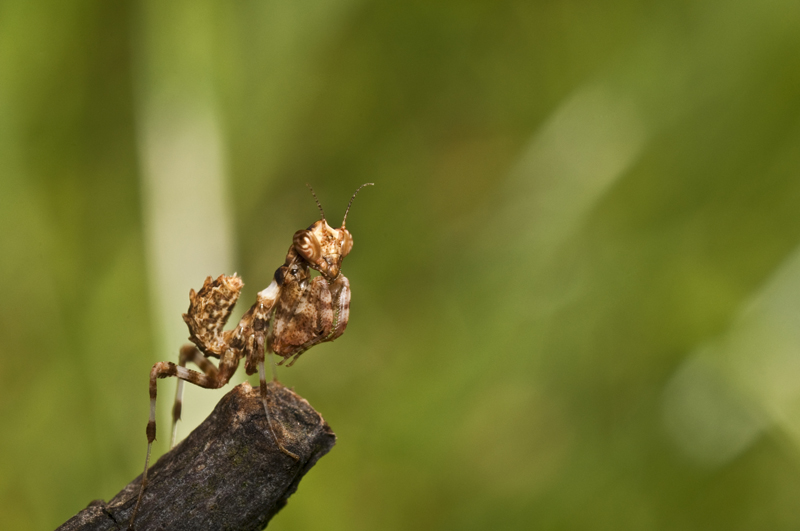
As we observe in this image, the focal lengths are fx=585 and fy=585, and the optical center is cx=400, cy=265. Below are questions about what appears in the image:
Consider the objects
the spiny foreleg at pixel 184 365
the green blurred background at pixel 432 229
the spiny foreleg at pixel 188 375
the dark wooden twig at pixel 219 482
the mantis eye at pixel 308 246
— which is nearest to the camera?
the dark wooden twig at pixel 219 482

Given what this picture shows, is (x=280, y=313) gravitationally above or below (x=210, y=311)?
above

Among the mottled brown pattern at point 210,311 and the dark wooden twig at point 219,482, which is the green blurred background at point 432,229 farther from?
the dark wooden twig at point 219,482

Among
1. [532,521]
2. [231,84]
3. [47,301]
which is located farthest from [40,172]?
[532,521]

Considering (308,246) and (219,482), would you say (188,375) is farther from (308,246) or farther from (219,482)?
(219,482)

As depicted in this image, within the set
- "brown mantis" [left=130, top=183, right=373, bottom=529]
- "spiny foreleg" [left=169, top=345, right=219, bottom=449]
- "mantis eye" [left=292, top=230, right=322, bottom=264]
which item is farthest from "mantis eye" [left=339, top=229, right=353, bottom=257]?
"spiny foreleg" [left=169, top=345, right=219, bottom=449]

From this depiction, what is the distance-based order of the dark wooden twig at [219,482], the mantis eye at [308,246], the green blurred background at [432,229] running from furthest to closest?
the green blurred background at [432,229] < the mantis eye at [308,246] < the dark wooden twig at [219,482]

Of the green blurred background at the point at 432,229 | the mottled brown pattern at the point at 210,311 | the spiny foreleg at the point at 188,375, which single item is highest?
the green blurred background at the point at 432,229

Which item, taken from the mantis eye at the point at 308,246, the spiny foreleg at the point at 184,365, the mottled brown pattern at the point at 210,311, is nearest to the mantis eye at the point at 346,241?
the mantis eye at the point at 308,246

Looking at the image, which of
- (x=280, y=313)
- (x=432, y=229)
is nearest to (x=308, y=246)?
(x=280, y=313)
